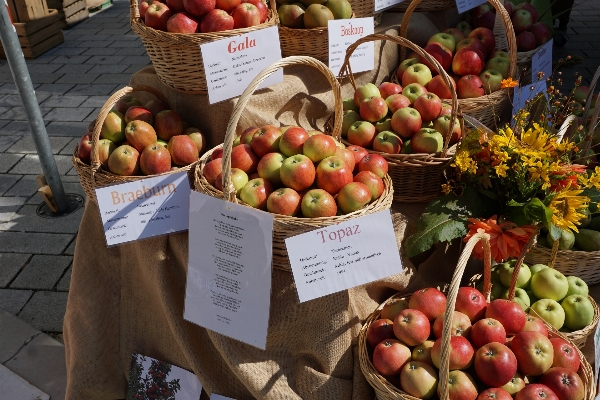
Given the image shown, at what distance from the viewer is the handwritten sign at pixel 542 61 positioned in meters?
2.35

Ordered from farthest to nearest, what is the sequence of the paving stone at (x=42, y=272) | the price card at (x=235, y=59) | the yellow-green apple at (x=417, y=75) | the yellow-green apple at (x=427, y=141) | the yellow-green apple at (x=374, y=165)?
the paving stone at (x=42, y=272), the yellow-green apple at (x=417, y=75), the yellow-green apple at (x=427, y=141), the price card at (x=235, y=59), the yellow-green apple at (x=374, y=165)

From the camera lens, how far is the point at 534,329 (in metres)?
1.42

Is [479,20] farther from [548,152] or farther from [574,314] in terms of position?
[574,314]

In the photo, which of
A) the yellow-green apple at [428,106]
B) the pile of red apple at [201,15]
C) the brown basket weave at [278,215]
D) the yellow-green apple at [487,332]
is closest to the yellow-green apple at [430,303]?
the yellow-green apple at [487,332]

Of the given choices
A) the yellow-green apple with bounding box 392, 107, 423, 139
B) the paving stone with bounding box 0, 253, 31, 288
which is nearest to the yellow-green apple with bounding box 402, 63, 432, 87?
the yellow-green apple with bounding box 392, 107, 423, 139

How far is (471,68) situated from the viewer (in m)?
2.20

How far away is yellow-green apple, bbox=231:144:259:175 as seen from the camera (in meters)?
1.56

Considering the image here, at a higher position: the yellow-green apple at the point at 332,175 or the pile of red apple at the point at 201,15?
the pile of red apple at the point at 201,15

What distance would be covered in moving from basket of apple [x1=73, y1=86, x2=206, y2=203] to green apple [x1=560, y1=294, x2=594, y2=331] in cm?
122

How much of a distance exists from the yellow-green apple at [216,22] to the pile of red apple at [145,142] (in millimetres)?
321

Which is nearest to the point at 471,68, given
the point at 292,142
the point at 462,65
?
the point at 462,65

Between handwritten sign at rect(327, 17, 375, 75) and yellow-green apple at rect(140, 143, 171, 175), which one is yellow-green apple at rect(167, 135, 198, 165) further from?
handwritten sign at rect(327, 17, 375, 75)

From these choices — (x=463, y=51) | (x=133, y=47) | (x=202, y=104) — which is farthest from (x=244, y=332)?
(x=133, y=47)

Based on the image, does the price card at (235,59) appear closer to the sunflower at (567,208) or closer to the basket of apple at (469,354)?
the basket of apple at (469,354)
